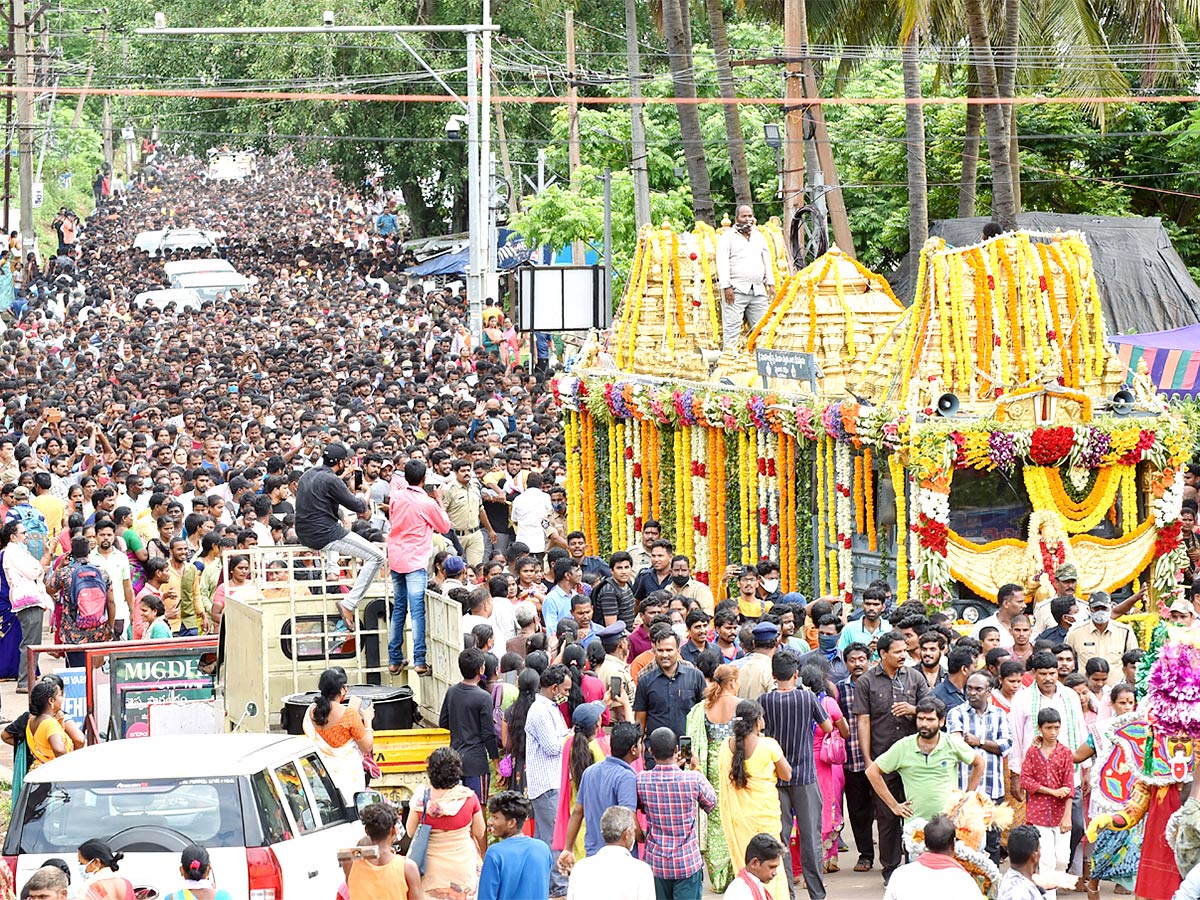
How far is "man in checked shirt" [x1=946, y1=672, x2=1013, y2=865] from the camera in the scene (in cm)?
1103

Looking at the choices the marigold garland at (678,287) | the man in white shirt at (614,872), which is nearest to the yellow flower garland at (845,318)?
the marigold garland at (678,287)

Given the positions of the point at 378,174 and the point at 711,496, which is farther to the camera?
the point at 378,174

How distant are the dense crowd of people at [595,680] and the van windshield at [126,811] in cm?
71

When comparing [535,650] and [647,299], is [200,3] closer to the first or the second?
[647,299]

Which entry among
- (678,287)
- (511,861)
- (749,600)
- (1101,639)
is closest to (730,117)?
(678,287)

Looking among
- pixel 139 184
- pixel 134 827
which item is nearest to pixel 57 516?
pixel 134 827

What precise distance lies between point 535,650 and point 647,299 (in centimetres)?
988

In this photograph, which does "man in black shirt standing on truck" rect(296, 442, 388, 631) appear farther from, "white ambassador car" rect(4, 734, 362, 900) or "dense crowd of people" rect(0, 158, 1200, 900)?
"white ambassador car" rect(4, 734, 362, 900)

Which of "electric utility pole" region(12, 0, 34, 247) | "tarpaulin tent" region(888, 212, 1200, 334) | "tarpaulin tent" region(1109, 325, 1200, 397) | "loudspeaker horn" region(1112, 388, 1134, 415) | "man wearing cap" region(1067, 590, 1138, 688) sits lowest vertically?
"man wearing cap" region(1067, 590, 1138, 688)

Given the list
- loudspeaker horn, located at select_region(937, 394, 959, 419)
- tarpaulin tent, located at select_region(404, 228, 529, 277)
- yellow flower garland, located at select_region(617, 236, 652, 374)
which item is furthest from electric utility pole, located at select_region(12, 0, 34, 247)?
loudspeaker horn, located at select_region(937, 394, 959, 419)

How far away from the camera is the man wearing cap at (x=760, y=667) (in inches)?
467

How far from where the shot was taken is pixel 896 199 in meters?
37.9

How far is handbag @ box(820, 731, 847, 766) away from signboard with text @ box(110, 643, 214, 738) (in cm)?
441

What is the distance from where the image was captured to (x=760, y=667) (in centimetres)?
1191
